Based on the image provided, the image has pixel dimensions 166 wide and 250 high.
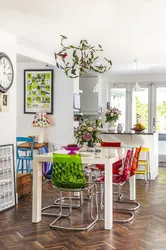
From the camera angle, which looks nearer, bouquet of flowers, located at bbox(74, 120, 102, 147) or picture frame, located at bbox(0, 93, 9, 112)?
bouquet of flowers, located at bbox(74, 120, 102, 147)

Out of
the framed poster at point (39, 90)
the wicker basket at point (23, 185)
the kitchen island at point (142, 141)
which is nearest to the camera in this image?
the wicker basket at point (23, 185)

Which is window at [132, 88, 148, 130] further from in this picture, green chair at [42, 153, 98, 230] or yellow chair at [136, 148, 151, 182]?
green chair at [42, 153, 98, 230]

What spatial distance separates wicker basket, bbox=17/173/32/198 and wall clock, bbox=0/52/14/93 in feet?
4.99

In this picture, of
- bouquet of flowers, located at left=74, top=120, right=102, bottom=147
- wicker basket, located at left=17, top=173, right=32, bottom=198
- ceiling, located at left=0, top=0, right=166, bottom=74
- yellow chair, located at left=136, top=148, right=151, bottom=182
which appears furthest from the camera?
yellow chair, located at left=136, top=148, right=151, bottom=182

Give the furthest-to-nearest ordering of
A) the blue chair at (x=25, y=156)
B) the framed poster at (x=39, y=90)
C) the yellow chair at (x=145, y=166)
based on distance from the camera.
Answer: the framed poster at (x=39, y=90) → the yellow chair at (x=145, y=166) → the blue chair at (x=25, y=156)

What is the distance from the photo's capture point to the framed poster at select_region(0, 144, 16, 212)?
4.98 metres

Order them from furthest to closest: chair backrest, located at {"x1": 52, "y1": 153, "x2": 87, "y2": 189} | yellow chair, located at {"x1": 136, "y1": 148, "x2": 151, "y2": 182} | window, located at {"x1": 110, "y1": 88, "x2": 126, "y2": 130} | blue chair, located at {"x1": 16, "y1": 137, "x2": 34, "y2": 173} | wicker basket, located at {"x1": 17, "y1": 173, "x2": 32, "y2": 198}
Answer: window, located at {"x1": 110, "y1": 88, "x2": 126, "y2": 130}
yellow chair, located at {"x1": 136, "y1": 148, "x2": 151, "y2": 182}
blue chair, located at {"x1": 16, "y1": 137, "x2": 34, "y2": 173}
wicker basket, located at {"x1": 17, "y1": 173, "x2": 32, "y2": 198}
chair backrest, located at {"x1": 52, "y1": 153, "x2": 87, "y2": 189}

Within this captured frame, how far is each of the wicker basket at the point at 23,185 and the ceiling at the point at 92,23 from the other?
2240 millimetres

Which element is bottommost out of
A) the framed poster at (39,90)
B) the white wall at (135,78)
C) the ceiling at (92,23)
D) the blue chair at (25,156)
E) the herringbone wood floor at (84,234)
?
the herringbone wood floor at (84,234)

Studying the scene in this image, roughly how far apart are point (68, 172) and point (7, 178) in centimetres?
135

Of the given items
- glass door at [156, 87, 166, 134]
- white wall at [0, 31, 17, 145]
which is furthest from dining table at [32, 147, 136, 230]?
glass door at [156, 87, 166, 134]

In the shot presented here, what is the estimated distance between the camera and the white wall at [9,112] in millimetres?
5078

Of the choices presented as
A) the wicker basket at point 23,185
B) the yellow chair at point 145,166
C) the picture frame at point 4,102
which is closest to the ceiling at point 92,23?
the picture frame at point 4,102

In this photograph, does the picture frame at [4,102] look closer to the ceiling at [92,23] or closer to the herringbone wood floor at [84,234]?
the ceiling at [92,23]
